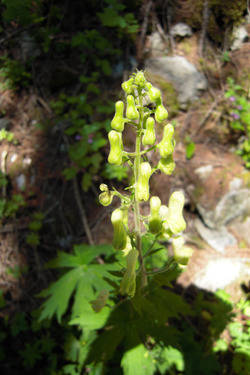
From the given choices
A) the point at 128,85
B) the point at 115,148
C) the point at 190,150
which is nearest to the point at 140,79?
the point at 128,85

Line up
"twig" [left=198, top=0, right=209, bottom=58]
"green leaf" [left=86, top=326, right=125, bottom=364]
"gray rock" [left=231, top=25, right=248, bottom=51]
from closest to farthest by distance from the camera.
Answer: "green leaf" [left=86, top=326, right=125, bottom=364] < "gray rock" [left=231, top=25, right=248, bottom=51] < "twig" [left=198, top=0, right=209, bottom=58]

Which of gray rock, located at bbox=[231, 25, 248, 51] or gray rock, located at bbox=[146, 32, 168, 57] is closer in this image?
gray rock, located at bbox=[231, 25, 248, 51]

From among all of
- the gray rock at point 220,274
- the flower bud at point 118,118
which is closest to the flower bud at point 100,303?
the flower bud at point 118,118

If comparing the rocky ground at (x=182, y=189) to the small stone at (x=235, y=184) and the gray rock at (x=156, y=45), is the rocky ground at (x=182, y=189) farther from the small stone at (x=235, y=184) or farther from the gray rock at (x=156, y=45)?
the gray rock at (x=156, y=45)

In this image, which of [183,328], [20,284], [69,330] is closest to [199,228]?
[183,328]

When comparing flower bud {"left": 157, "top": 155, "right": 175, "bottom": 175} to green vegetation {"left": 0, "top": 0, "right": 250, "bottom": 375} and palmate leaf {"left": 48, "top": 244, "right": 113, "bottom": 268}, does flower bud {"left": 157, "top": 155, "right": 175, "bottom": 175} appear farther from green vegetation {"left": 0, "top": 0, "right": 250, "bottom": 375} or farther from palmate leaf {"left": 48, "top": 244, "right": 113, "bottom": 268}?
palmate leaf {"left": 48, "top": 244, "right": 113, "bottom": 268}

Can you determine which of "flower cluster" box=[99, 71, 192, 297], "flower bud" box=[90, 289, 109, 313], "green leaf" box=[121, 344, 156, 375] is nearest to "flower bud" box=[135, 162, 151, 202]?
"flower cluster" box=[99, 71, 192, 297]

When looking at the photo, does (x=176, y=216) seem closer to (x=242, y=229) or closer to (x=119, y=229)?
(x=119, y=229)

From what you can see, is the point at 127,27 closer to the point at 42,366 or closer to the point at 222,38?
the point at 222,38
